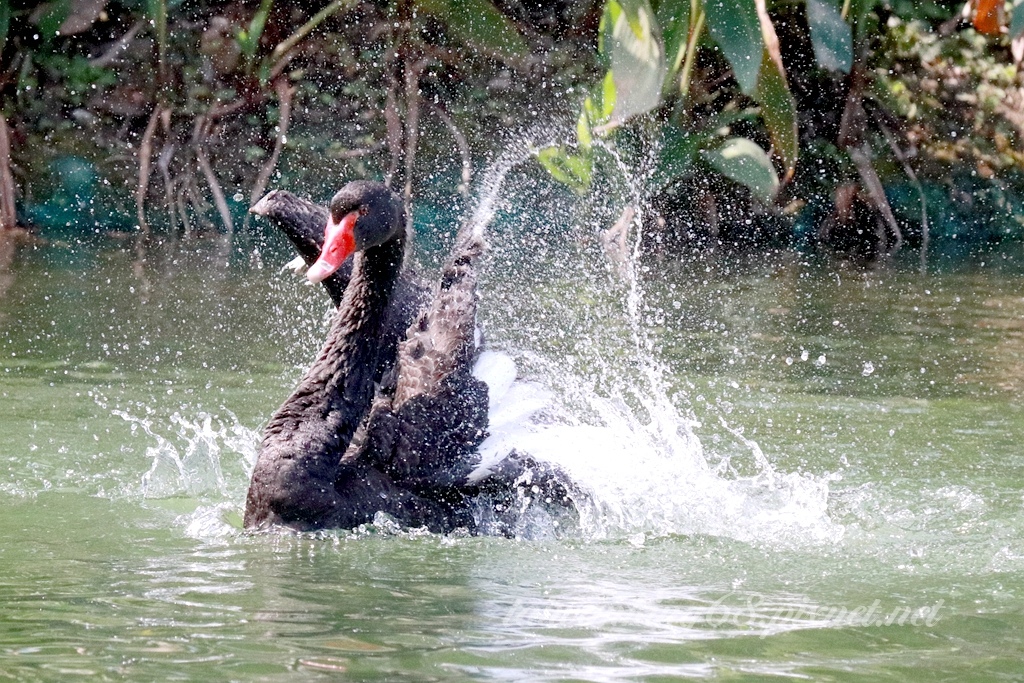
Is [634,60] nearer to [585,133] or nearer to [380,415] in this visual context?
[585,133]

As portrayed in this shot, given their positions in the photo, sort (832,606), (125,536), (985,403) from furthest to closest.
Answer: (985,403) < (125,536) < (832,606)

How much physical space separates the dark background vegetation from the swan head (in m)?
5.08

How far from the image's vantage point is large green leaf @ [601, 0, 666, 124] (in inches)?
308

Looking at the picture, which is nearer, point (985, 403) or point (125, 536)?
point (125, 536)

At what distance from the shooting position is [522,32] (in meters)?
10.6

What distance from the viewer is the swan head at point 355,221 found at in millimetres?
4188

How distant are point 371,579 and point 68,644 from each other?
0.83 m

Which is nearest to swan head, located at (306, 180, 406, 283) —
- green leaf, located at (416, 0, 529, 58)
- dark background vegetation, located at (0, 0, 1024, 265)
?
dark background vegetation, located at (0, 0, 1024, 265)

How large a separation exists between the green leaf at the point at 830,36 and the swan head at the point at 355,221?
468cm

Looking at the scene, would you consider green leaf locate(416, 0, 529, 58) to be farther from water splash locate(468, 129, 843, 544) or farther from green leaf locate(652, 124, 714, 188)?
water splash locate(468, 129, 843, 544)

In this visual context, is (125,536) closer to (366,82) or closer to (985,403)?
(985,403)

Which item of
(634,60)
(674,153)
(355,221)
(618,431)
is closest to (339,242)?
(355,221)

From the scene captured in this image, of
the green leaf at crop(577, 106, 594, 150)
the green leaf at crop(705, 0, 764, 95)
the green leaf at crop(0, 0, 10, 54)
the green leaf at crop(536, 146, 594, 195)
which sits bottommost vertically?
the green leaf at crop(536, 146, 594, 195)

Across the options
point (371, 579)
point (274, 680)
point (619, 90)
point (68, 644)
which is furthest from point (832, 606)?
point (619, 90)
